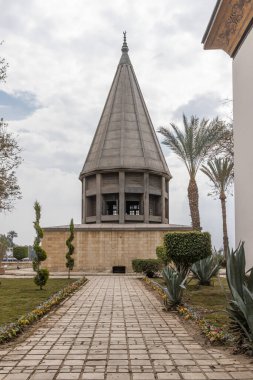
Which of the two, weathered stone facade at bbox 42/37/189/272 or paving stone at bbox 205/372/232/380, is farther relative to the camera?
weathered stone facade at bbox 42/37/189/272

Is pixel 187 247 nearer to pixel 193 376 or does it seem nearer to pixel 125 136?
pixel 193 376

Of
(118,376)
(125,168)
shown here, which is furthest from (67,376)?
(125,168)

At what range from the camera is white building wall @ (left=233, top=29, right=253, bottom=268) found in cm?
668

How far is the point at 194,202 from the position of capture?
2461 cm

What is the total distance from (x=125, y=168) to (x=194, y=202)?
957cm

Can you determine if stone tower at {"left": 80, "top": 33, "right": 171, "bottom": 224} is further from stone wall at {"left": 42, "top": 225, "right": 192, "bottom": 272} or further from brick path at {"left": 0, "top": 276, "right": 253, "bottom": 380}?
brick path at {"left": 0, "top": 276, "right": 253, "bottom": 380}

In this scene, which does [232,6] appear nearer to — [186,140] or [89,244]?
[186,140]

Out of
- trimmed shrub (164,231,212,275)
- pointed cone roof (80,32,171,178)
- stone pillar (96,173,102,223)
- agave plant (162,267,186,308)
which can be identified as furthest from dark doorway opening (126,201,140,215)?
agave plant (162,267,186,308)

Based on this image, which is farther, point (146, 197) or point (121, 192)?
point (146, 197)

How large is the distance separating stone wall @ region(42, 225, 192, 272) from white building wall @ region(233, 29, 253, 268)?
21187mm

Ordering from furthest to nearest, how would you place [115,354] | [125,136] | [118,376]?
[125,136] < [115,354] < [118,376]

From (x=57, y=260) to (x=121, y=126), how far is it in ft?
42.9

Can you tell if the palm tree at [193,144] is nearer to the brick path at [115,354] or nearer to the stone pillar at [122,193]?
the stone pillar at [122,193]

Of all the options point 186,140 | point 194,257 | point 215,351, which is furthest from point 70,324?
point 186,140
